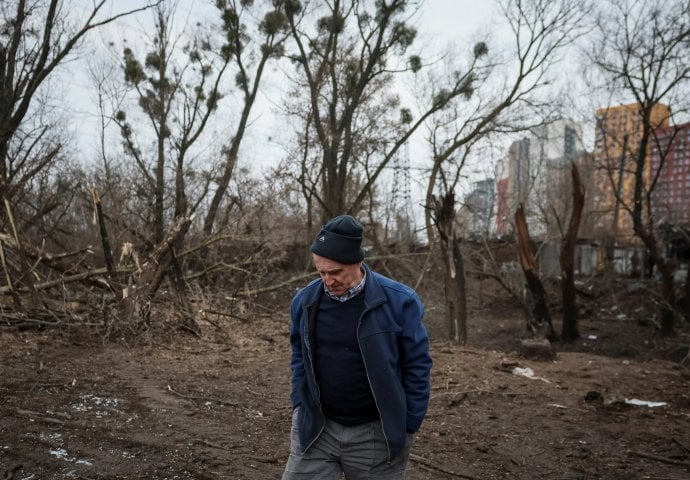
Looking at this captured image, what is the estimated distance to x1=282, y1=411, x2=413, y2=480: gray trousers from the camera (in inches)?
91.0

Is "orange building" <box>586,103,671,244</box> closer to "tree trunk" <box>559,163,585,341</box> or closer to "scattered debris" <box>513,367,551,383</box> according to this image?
"tree trunk" <box>559,163,585,341</box>

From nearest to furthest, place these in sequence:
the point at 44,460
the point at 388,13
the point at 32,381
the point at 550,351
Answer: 1. the point at 44,460
2. the point at 32,381
3. the point at 550,351
4. the point at 388,13

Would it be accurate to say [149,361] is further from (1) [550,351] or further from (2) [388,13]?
(2) [388,13]

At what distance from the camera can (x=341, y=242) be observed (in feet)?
7.63

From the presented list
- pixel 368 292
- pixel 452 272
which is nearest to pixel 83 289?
pixel 452 272

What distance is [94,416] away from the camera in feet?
16.3

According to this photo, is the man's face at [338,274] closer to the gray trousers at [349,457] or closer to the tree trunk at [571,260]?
the gray trousers at [349,457]

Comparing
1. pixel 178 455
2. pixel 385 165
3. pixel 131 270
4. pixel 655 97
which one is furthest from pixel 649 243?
pixel 178 455

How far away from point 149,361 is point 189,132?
536 inches

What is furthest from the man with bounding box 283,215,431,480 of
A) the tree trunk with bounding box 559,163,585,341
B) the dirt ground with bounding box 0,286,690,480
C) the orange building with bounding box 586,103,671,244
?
the orange building with bounding box 586,103,671,244

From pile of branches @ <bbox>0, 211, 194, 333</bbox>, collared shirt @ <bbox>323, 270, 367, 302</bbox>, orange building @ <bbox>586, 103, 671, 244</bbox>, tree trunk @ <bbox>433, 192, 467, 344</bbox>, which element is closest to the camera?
collared shirt @ <bbox>323, 270, 367, 302</bbox>

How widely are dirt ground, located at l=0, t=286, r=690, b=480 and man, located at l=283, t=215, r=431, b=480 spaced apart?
184 centimetres

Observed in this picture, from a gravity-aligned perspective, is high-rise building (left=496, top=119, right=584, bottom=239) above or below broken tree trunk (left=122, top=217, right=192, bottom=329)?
above

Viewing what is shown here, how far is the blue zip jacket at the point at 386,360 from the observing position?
225cm
